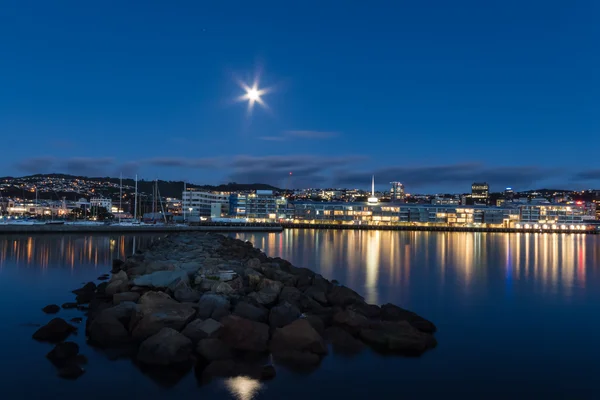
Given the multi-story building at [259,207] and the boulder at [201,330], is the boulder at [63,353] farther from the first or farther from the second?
the multi-story building at [259,207]

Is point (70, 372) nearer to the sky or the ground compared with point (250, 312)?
nearer to the ground

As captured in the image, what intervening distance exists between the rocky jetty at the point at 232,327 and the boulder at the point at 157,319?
0.02 metres

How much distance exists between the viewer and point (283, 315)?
11141 mm

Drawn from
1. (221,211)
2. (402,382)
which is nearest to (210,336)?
(402,382)

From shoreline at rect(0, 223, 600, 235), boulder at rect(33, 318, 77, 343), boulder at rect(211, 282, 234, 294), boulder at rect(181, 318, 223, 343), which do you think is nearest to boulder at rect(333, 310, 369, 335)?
boulder at rect(181, 318, 223, 343)

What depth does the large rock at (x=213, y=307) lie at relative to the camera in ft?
35.9

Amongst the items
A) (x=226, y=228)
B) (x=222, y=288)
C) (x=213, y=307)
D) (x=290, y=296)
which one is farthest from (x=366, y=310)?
(x=226, y=228)

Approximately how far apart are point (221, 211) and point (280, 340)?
113932 mm

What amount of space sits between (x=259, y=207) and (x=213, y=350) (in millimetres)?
103659

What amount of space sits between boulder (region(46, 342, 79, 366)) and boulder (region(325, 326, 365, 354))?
17.5ft

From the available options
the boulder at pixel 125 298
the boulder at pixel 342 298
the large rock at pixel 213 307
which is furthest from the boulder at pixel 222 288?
the boulder at pixel 342 298

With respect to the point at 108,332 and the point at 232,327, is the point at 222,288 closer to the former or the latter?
the point at 232,327

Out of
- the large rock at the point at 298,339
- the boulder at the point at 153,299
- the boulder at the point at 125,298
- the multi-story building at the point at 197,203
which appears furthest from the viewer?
the multi-story building at the point at 197,203

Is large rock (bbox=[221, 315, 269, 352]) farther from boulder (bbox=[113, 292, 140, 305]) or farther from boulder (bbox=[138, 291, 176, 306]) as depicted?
boulder (bbox=[113, 292, 140, 305])
